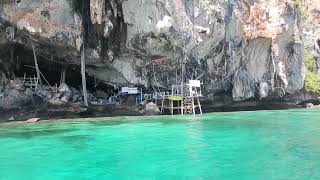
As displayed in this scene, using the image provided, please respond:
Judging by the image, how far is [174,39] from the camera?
32.8 m

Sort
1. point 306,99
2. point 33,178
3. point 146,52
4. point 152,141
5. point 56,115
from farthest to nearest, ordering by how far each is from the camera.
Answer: point 306,99 → point 146,52 → point 56,115 → point 152,141 → point 33,178

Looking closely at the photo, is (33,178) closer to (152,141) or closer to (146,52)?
(152,141)

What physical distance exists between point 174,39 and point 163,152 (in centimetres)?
1817

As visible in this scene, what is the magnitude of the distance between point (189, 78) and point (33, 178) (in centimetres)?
2524

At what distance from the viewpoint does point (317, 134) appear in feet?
64.0

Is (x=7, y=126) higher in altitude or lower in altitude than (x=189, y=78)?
lower

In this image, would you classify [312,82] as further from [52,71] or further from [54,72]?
[52,71]

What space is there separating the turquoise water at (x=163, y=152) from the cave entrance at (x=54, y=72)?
10163mm

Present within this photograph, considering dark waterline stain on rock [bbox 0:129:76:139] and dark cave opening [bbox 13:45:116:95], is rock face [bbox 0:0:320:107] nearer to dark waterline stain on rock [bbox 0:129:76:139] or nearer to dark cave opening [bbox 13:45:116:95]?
dark cave opening [bbox 13:45:116:95]

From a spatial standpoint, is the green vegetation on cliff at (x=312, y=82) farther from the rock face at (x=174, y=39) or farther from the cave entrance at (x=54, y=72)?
the cave entrance at (x=54, y=72)

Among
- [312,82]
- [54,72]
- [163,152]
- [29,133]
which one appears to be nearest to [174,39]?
[54,72]

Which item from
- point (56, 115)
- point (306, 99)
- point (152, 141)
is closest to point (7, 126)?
point (56, 115)

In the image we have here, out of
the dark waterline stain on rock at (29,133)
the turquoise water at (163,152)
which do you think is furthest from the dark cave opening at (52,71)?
the dark waterline stain on rock at (29,133)

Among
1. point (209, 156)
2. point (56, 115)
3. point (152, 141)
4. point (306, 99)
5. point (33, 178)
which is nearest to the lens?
point (33, 178)
